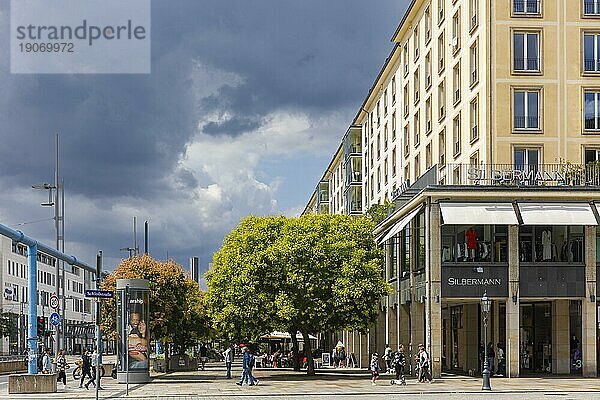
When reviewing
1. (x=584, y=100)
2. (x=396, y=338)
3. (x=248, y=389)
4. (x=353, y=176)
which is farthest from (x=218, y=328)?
(x=353, y=176)

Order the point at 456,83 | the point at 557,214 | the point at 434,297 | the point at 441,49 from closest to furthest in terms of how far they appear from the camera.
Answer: the point at 557,214
the point at 434,297
the point at 456,83
the point at 441,49

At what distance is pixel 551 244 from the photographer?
49438 mm

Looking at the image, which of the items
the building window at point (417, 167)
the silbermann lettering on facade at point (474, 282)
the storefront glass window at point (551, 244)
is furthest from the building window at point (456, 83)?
the silbermann lettering on facade at point (474, 282)

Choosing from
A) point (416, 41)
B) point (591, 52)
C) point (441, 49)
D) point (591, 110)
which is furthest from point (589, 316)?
point (416, 41)

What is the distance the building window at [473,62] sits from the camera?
54.3 meters

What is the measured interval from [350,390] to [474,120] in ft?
62.1

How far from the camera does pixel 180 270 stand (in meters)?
56.8

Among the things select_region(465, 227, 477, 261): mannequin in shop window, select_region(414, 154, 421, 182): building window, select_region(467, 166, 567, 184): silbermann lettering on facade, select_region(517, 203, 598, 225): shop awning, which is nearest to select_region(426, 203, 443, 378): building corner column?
select_region(465, 227, 477, 261): mannequin in shop window

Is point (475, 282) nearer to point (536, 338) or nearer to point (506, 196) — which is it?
point (506, 196)

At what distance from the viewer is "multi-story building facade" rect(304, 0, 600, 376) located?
159 feet

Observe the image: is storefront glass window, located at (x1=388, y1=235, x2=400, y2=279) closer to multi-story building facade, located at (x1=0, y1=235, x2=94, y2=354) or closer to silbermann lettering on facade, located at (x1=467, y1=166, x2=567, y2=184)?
silbermann lettering on facade, located at (x1=467, y1=166, x2=567, y2=184)

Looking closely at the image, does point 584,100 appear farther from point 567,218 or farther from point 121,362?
point 121,362

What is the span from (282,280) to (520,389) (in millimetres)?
15405

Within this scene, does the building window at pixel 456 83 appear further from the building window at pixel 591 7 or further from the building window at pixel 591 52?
the building window at pixel 591 7
